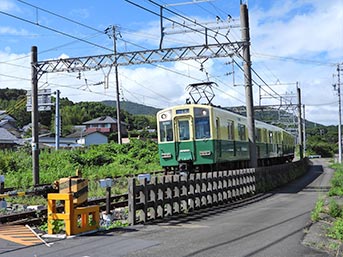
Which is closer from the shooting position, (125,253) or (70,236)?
(125,253)

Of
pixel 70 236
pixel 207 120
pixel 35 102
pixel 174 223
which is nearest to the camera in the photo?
pixel 70 236

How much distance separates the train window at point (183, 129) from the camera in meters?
18.6

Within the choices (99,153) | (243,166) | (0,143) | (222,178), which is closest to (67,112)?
(0,143)

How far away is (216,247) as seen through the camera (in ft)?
23.2

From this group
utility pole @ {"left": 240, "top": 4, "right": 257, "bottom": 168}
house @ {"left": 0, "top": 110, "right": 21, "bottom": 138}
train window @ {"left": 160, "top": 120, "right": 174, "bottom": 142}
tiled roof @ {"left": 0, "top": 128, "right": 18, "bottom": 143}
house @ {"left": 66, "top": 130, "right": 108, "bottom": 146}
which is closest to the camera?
train window @ {"left": 160, "top": 120, "right": 174, "bottom": 142}

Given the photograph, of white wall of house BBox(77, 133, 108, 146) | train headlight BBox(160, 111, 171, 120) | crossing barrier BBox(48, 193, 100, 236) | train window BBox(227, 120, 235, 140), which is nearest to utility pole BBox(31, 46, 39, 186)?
train headlight BBox(160, 111, 171, 120)

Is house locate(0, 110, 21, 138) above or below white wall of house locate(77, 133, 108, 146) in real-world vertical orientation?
above

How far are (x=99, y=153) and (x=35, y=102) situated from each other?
15.8 metres

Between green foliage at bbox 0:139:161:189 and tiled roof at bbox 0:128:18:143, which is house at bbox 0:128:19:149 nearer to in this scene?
tiled roof at bbox 0:128:18:143

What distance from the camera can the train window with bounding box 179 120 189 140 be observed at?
18.6m

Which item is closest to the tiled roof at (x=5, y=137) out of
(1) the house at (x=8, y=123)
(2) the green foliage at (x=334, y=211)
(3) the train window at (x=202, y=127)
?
(1) the house at (x=8, y=123)

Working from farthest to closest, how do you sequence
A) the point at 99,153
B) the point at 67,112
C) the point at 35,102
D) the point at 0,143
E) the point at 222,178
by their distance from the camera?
1. the point at 67,112
2. the point at 0,143
3. the point at 99,153
4. the point at 35,102
5. the point at 222,178

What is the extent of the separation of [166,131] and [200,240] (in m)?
11.5

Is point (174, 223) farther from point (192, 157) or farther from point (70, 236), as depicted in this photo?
point (192, 157)
